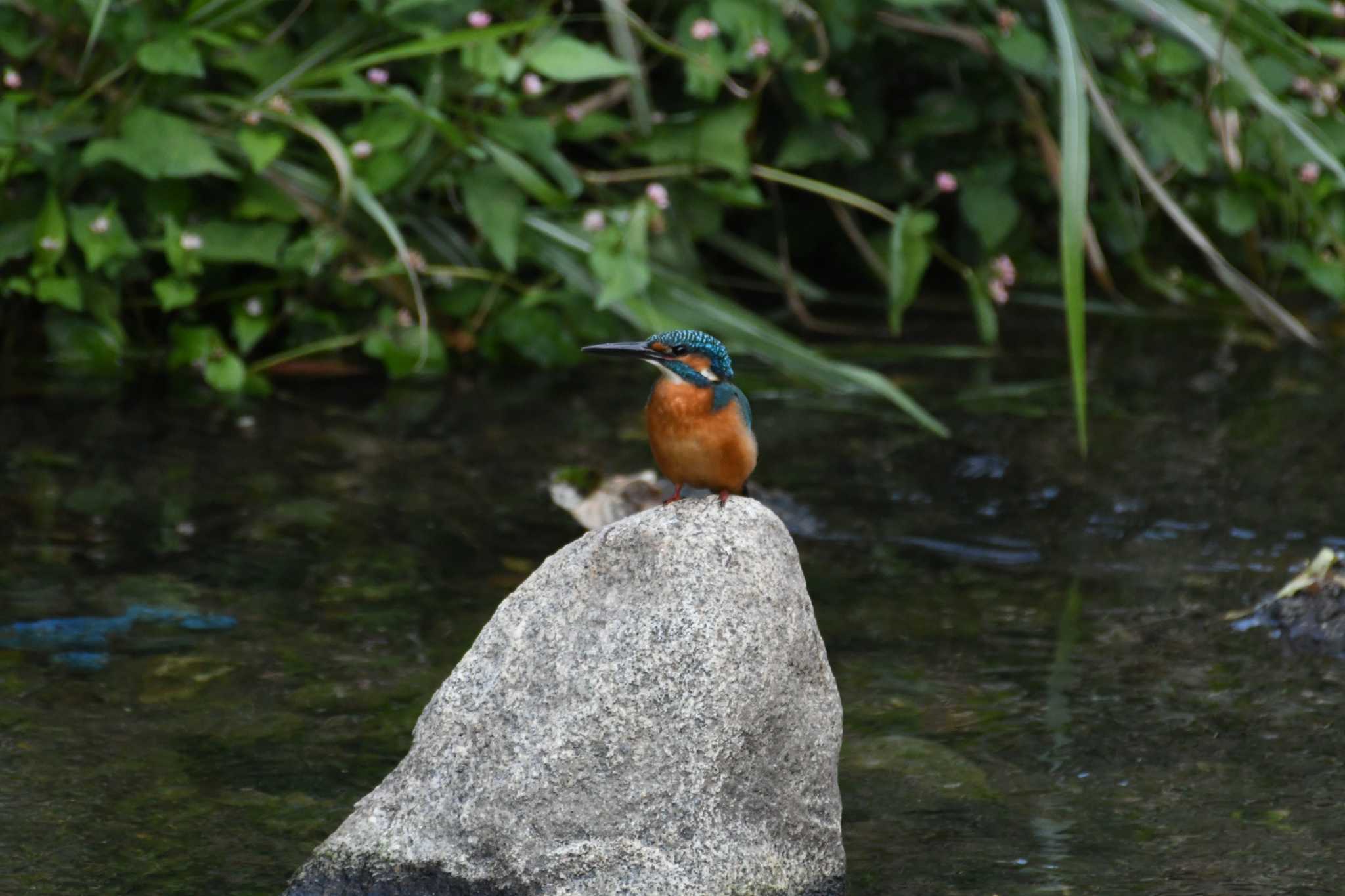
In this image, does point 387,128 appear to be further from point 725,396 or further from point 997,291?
point 725,396

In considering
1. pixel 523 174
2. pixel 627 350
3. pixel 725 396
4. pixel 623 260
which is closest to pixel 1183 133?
pixel 623 260

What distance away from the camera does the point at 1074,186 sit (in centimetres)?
577

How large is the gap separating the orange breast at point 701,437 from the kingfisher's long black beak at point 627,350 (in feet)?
0.23

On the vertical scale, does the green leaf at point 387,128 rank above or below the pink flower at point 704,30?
below

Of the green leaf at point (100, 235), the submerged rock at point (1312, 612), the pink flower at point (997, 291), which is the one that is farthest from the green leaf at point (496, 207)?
the submerged rock at point (1312, 612)

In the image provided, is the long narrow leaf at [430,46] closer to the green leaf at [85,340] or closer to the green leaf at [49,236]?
the green leaf at [49,236]

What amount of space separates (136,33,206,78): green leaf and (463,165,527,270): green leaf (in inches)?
43.5

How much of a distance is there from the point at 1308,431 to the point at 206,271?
435 cm

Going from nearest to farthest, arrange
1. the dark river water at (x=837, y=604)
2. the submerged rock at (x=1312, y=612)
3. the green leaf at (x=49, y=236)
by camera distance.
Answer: the dark river water at (x=837, y=604), the submerged rock at (x=1312, y=612), the green leaf at (x=49, y=236)

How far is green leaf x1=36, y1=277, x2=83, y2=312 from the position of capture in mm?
6656

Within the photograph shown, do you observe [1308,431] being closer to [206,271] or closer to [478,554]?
[478,554]

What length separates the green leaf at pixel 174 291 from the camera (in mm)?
6688

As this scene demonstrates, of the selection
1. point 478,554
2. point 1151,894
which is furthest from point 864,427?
point 1151,894

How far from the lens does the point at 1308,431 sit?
23.3 ft
